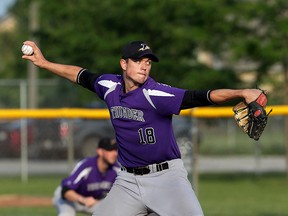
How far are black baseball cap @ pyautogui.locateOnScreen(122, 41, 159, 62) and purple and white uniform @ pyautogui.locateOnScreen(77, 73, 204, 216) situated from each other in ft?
0.69

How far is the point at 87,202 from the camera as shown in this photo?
9070 mm

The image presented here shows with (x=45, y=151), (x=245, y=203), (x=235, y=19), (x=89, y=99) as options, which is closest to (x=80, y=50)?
(x=89, y=99)

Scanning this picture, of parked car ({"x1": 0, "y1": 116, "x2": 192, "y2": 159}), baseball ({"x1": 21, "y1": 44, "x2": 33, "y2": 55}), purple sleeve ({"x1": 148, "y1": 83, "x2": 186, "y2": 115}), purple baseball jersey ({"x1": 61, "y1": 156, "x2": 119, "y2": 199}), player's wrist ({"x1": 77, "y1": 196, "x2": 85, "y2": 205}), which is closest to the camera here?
purple sleeve ({"x1": 148, "y1": 83, "x2": 186, "y2": 115})

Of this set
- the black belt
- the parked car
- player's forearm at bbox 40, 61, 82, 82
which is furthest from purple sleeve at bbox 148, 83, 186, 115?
the parked car

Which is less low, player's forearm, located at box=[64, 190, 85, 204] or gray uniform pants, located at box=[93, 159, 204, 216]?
player's forearm, located at box=[64, 190, 85, 204]

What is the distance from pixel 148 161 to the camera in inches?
252

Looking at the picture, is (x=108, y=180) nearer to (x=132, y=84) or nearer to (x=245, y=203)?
(x=132, y=84)

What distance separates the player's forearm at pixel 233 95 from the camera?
5754 millimetres

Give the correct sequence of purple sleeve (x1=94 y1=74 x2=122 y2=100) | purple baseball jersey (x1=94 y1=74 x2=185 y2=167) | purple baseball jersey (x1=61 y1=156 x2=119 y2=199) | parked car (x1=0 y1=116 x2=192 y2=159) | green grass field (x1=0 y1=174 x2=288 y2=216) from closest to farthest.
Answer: purple baseball jersey (x1=94 y1=74 x2=185 y2=167) < purple sleeve (x1=94 y1=74 x2=122 y2=100) < purple baseball jersey (x1=61 y1=156 x2=119 y2=199) < green grass field (x1=0 y1=174 x2=288 y2=216) < parked car (x1=0 y1=116 x2=192 y2=159)

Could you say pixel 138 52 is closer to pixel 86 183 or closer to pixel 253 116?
pixel 253 116

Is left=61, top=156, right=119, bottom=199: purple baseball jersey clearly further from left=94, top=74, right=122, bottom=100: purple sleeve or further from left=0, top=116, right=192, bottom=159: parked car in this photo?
left=0, top=116, right=192, bottom=159: parked car

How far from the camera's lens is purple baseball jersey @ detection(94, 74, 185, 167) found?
20.4 feet

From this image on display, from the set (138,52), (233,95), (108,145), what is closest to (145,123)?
(138,52)

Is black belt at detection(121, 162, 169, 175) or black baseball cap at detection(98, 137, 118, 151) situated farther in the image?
black baseball cap at detection(98, 137, 118, 151)
